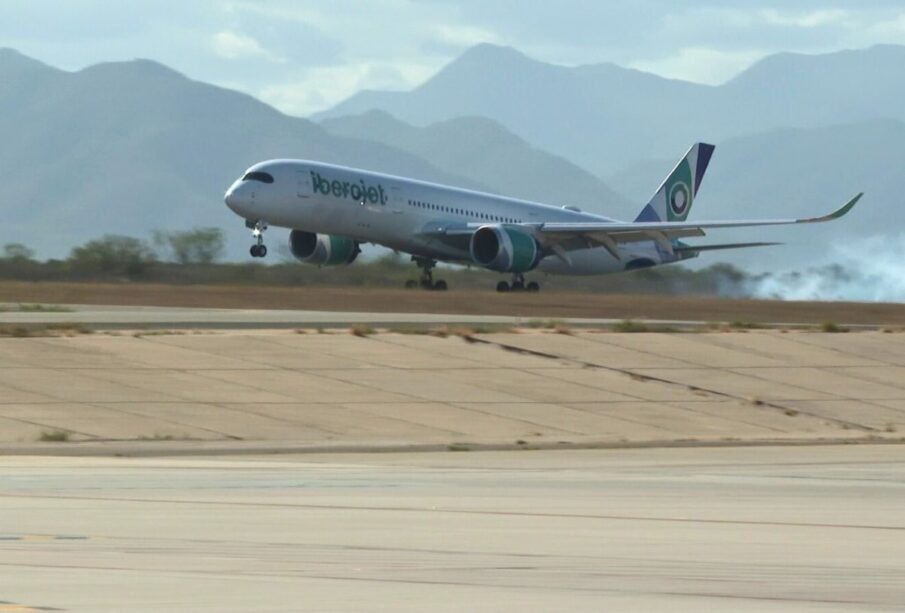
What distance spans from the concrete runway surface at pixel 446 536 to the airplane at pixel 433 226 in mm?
37363

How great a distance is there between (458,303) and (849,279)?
27406mm

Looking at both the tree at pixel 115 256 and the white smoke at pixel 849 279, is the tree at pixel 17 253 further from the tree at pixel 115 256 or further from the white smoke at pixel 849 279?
the white smoke at pixel 849 279

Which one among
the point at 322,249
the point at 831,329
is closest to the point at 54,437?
the point at 831,329

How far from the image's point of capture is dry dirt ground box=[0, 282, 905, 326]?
4751 cm

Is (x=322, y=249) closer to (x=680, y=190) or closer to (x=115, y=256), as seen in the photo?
(x=115, y=256)

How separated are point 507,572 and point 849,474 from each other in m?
8.83

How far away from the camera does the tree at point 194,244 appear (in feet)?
255

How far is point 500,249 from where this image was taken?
2474 inches

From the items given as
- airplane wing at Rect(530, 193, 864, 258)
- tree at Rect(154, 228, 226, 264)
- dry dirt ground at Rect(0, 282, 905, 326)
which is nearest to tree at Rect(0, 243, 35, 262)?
tree at Rect(154, 228, 226, 264)

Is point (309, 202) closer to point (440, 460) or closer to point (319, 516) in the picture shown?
point (440, 460)

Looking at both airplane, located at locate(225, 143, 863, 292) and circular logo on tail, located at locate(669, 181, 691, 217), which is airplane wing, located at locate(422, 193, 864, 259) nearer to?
airplane, located at locate(225, 143, 863, 292)

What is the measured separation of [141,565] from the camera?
488 inches

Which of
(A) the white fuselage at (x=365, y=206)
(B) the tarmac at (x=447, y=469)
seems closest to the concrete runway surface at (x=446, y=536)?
(B) the tarmac at (x=447, y=469)

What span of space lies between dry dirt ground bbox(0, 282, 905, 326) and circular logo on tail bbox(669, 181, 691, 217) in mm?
23936
